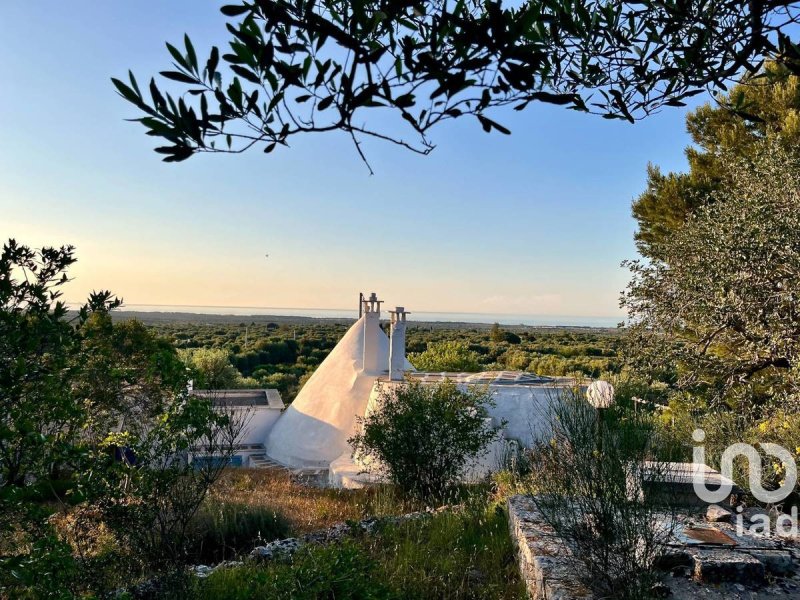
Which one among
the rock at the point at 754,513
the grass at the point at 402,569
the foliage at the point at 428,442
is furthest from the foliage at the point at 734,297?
the grass at the point at 402,569

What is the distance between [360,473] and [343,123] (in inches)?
436

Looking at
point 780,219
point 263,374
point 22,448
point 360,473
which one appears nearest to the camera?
point 22,448

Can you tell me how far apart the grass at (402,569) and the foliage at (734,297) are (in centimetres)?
410

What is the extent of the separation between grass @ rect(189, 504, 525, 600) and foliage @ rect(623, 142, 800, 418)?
13.4 ft

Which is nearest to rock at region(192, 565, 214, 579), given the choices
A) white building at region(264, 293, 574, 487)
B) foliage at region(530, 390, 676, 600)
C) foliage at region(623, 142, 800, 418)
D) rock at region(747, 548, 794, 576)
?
foliage at region(530, 390, 676, 600)

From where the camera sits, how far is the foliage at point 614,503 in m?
3.70

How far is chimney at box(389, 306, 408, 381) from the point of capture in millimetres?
15195

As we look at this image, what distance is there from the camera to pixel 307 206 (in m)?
14.7

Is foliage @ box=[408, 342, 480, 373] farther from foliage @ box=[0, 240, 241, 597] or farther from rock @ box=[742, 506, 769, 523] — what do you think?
foliage @ box=[0, 240, 241, 597]

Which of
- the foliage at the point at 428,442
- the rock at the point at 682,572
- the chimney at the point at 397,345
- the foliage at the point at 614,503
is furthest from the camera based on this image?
the chimney at the point at 397,345

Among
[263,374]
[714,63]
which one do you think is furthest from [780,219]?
[263,374]

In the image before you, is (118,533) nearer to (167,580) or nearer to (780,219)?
(167,580)

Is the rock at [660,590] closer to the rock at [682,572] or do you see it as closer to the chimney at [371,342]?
the rock at [682,572]

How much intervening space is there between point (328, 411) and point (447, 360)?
7.93m
